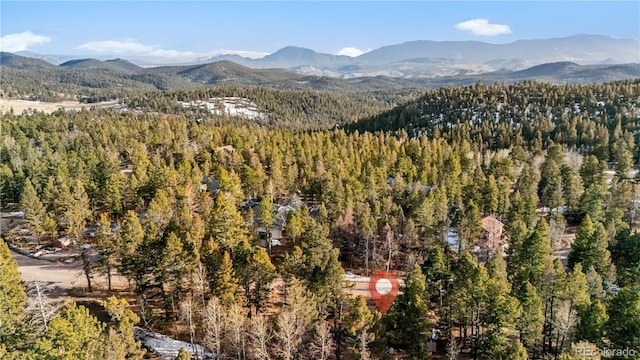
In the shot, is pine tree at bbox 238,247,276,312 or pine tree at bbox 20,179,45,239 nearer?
pine tree at bbox 238,247,276,312

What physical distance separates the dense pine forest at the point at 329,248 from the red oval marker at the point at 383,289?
1.62 m

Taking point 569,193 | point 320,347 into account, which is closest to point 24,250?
point 320,347

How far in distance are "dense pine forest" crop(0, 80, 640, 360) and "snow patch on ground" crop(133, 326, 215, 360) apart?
907mm

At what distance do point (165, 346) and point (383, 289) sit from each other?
26.8m

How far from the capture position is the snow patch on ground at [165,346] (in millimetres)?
39719

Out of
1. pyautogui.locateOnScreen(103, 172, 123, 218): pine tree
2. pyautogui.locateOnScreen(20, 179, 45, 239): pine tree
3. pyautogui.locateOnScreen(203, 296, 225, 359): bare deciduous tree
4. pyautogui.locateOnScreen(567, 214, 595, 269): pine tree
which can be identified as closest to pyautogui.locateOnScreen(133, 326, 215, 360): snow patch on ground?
pyautogui.locateOnScreen(203, 296, 225, 359): bare deciduous tree

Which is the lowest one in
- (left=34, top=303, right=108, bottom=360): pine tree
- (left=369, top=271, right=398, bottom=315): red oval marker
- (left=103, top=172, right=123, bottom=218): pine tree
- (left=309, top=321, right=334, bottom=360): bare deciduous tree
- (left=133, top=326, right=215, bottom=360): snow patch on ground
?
(left=133, top=326, right=215, bottom=360): snow patch on ground

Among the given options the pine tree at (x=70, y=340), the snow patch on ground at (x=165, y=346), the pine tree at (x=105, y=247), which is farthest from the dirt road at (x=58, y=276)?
the pine tree at (x=70, y=340)

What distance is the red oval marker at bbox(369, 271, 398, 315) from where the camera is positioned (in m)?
44.9

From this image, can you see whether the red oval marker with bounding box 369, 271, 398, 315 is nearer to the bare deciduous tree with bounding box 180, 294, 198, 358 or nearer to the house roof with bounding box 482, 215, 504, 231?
the house roof with bounding box 482, 215, 504, 231

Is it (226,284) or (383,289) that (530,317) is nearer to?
(383,289)

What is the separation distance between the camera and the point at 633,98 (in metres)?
140

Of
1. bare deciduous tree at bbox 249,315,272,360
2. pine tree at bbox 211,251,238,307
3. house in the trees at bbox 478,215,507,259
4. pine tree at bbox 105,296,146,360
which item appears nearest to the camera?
pine tree at bbox 105,296,146,360

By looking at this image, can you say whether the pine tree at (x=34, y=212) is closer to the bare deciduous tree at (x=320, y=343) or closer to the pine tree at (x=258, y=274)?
the pine tree at (x=258, y=274)
